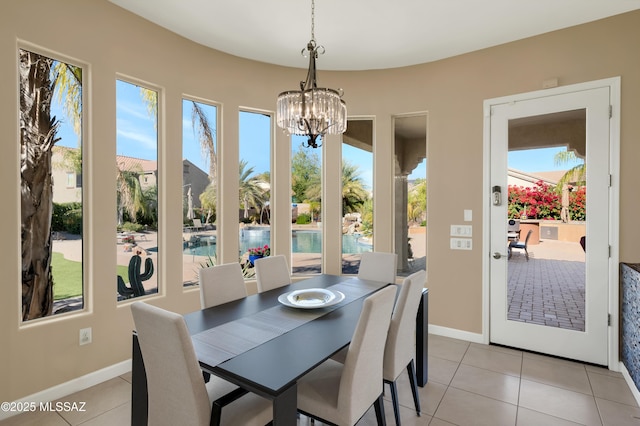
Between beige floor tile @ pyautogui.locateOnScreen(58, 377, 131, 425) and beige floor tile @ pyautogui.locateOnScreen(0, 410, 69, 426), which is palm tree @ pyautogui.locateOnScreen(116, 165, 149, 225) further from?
beige floor tile @ pyautogui.locateOnScreen(0, 410, 69, 426)

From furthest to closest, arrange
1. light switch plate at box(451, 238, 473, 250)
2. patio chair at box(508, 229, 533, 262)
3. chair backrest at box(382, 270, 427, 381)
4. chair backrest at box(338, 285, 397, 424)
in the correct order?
light switch plate at box(451, 238, 473, 250), patio chair at box(508, 229, 533, 262), chair backrest at box(382, 270, 427, 381), chair backrest at box(338, 285, 397, 424)

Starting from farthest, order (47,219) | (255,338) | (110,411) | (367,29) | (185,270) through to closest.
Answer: (185,270) < (367,29) < (47,219) < (110,411) < (255,338)

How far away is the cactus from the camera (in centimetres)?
285

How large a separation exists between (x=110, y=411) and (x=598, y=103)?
14.7 feet

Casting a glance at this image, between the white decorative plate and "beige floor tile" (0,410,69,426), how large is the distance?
5.24ft

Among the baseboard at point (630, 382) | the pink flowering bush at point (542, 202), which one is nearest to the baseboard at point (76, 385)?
the pink flowering bush at point (542, 202)

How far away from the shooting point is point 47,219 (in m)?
2.43

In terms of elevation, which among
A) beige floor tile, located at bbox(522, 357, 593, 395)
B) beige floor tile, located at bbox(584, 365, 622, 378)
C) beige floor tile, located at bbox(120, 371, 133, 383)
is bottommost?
beige floor tile, located at bbox(120, 371, 133, 383)

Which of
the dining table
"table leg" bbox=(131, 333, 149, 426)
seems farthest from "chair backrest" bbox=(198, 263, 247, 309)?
"table leg" bbox=(131, 333, 149, 426)

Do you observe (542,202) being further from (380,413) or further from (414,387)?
(380,413)

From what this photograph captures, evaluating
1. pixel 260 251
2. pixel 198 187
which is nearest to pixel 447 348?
pixel 260 251

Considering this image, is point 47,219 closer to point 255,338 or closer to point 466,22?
point 255,338

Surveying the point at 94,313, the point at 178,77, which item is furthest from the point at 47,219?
the point at 178,77

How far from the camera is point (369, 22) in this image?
2848 mm
